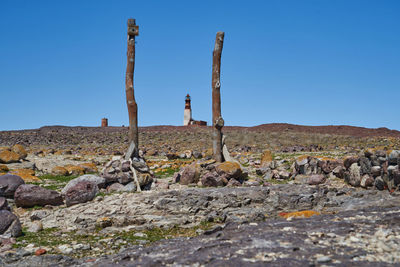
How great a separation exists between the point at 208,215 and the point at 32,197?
473cm

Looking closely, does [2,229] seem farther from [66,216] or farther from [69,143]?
[69,143]

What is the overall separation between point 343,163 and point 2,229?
9852 millimetres

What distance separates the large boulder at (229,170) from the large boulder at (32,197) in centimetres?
518

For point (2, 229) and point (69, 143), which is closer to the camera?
point (2, 229)

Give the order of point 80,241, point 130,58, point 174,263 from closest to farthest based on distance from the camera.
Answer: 1. point 174,263
2. point 80,241
3. point 130,58

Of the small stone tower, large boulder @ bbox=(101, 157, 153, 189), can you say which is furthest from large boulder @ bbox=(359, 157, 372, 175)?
the small stone tower

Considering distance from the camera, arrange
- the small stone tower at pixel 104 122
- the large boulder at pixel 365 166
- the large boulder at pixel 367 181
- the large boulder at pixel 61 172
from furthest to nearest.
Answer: the small stone tower at pixel 104 122 < the large boulder at pixel 61 172 < the large boulder at pixel 365 166 < the large boulder at pixel 367 181

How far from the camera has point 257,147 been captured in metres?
29.0

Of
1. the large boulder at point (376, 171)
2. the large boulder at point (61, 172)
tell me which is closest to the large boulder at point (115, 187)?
the large boulder at point (61, 172)

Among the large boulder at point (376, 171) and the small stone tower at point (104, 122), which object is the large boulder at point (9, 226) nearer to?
the large boulder at point (376, 171)

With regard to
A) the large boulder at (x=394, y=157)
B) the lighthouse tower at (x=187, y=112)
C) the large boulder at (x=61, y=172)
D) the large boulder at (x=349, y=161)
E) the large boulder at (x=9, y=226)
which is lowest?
the large boulder at (x=9, y=226)

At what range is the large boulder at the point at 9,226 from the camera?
26.7 feet

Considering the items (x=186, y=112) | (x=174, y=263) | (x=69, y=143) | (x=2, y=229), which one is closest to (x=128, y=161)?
(x=2, y=229)

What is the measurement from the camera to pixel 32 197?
34.4ft
